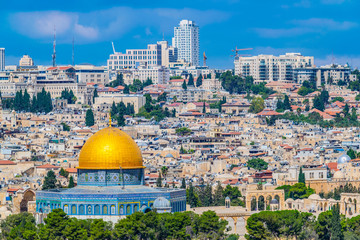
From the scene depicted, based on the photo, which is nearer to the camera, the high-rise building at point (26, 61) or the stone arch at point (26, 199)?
the stone arch at point (26, 199)

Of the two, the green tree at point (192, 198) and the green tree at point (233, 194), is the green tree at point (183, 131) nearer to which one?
the green tree at point (233, 194)

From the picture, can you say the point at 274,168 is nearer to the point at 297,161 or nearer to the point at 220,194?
the point at 297,161

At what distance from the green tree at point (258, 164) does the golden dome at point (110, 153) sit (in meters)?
36.9

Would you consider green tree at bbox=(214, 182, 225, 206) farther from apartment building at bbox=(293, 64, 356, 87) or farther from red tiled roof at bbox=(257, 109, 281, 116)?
apartment building at bbox=(293, 64, 356, 87)

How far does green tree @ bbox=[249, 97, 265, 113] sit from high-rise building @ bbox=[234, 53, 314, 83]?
90.2 feet

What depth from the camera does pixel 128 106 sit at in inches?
5399

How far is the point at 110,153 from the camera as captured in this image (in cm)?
6156

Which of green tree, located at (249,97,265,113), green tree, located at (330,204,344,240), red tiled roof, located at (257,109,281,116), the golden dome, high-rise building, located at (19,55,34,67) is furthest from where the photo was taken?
high-rise building, located at (19,55,34,67)

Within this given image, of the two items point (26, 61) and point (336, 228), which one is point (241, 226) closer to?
point (336, 228)

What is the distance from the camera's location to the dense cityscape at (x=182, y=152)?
6084 cm

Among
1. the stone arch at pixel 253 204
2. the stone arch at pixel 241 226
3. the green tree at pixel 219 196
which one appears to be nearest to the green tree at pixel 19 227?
the stone arch at pixel 241 226

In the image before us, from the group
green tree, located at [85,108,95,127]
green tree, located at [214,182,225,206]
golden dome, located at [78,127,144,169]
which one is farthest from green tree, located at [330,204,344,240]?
green tree, located at [85,108,95,127]

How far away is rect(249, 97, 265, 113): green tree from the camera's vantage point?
140 meters

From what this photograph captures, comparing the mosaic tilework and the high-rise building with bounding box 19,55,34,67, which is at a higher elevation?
the high-rise building with bounding box 19,55,34,67
